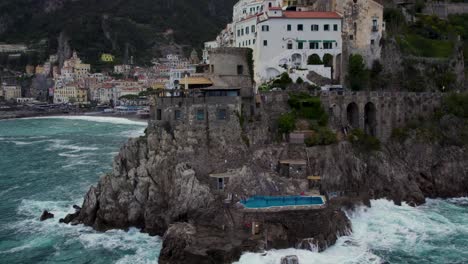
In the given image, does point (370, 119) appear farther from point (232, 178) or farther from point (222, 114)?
point (232, 178)

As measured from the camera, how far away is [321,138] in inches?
1754

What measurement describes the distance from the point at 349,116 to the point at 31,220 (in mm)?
31262

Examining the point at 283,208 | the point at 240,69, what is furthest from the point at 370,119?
the point at 283,208

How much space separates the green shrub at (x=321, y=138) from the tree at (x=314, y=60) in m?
12.3

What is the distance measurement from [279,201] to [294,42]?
75.9ft

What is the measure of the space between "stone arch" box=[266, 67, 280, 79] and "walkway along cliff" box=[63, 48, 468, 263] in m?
5.91

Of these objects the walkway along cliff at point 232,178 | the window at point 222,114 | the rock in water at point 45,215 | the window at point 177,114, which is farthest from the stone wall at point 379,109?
the rock in water at point 45,215

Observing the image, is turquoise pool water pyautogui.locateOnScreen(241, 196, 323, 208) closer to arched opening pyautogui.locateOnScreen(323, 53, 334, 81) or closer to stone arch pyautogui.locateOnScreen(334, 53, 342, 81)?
arched opening pyautogui.locateOnScreen(323, 53, 334, 81)

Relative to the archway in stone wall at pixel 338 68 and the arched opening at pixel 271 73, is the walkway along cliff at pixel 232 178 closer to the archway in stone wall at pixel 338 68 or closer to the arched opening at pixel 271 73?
the arched opening at pixel 271 73

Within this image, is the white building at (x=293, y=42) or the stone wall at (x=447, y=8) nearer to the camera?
the white building at (x=293, y=42)

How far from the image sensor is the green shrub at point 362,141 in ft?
159

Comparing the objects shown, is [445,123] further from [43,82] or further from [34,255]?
[43,82]

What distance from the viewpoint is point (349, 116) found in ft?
173

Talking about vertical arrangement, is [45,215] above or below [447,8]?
below
